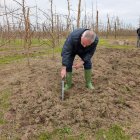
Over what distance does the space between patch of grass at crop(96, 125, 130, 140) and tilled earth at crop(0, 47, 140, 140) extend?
0.31 feet

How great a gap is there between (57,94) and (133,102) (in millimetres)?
1555

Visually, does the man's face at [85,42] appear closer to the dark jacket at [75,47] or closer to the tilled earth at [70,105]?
the dark jacket at [75,47]

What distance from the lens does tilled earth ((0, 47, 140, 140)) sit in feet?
16.1

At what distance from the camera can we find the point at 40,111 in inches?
209

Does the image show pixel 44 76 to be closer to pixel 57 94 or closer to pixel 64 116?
pixel 57 94

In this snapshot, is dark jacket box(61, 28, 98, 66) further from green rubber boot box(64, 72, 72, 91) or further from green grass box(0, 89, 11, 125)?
green grass box(0, 89, 11, 125)

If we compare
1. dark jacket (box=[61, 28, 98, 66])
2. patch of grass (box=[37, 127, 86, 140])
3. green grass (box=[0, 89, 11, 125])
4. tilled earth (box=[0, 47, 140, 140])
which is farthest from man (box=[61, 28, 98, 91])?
green grass (box=[0, 89, 11, 125])

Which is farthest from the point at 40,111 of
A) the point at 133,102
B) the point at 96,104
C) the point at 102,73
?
the point at 102,73

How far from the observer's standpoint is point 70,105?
543cm

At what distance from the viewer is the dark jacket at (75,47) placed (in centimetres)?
551

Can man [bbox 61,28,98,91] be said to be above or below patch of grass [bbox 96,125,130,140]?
above

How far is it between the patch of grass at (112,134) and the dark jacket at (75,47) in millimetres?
1536

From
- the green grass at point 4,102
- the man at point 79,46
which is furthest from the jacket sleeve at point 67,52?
the green grass at point 4,102

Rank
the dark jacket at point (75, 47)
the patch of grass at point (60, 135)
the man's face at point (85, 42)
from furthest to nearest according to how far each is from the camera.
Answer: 1. the dark jacket at point (75, 47)
2. the man's face at point (85, 42)
3. the patch of grass at point (60, 135)
